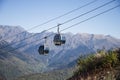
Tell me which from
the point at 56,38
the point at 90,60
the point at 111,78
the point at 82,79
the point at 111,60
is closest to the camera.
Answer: the point at 111,78

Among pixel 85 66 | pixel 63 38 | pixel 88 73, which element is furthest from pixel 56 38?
pixel 88 73

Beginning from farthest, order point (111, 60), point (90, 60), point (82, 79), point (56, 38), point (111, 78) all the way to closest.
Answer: point (56, 38), point (90, 60), point (111, 60), point (82, 79), point (111, 78)

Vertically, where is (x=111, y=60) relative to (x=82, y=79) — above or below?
above

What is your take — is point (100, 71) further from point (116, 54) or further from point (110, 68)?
point (116, 54)

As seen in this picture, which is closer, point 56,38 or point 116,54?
point 116,54

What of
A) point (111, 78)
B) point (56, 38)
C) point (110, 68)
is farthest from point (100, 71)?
point (56, 38)

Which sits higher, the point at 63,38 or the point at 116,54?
the point at 63,38

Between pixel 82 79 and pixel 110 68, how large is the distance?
5.45 feet

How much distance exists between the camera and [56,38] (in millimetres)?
16656

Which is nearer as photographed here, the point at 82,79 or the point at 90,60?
the point at 82,79

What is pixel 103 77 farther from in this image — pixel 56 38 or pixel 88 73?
pixel 56 38

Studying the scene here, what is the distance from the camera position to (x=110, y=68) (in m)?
13.8

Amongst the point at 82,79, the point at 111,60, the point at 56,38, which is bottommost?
the point at 82,79

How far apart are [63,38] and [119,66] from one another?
4.88 metres
